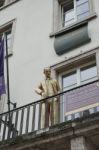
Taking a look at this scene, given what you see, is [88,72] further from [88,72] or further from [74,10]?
[74,10]

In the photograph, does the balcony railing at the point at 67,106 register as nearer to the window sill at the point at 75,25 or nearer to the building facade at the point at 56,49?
the building facade at the point at 56,49

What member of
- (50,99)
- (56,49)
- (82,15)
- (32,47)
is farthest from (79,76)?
(82,15)

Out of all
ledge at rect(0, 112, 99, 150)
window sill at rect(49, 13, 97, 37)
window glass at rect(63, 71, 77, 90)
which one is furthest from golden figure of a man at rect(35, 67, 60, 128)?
window sill at rect(49, 13, 97, 37)

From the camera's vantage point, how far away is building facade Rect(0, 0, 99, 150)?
1179 centimetres

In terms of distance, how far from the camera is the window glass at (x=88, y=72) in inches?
460

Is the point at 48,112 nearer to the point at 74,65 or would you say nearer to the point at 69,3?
the point at 74,65

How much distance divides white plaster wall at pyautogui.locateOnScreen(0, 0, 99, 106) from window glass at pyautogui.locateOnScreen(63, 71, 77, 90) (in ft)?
2.02

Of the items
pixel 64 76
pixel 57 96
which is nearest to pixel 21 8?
pixel 64 76

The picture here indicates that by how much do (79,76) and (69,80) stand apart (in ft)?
1.31

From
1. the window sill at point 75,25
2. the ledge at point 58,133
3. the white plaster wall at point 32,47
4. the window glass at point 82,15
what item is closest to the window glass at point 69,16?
the window glass at point 82,15

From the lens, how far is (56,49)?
Result: 41.5 ft

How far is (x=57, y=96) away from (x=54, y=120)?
670 mm

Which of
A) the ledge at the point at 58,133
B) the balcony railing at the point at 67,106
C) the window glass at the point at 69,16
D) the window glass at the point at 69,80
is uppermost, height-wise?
the window glass at the point at 69,16

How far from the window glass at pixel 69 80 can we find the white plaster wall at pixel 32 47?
61cm
